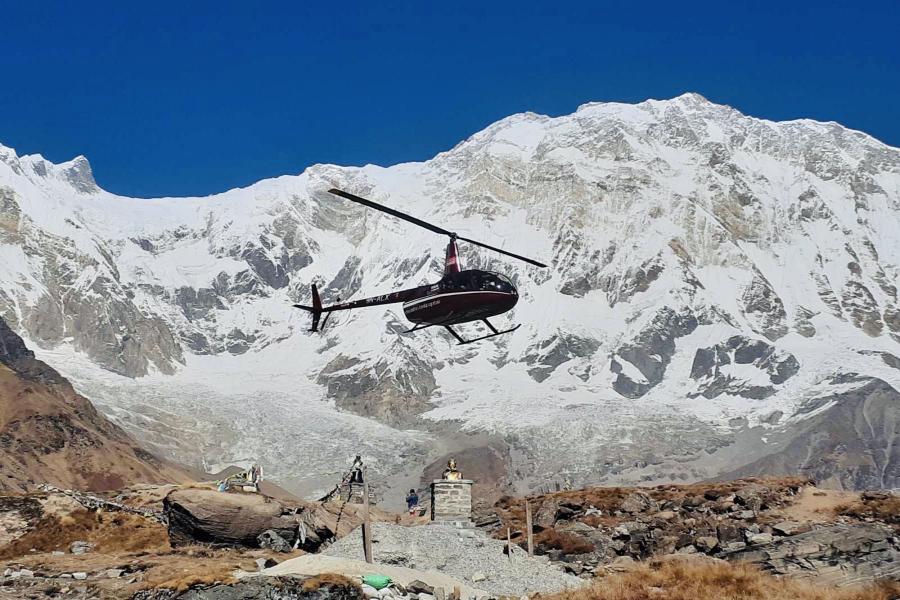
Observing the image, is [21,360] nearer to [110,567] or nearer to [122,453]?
[122,453]

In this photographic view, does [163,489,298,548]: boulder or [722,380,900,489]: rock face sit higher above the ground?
[722,380,900,489]: rock face

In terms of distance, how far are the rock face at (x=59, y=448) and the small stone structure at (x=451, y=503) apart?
77.1 m

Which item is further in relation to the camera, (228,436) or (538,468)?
(228,436)

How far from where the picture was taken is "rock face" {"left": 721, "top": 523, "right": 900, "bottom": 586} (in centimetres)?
2808

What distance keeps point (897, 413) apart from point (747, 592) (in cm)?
17992

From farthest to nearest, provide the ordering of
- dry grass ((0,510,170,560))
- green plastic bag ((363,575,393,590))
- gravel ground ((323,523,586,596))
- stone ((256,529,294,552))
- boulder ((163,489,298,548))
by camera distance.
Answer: dry grass ((0,510,170,560)) → stone ((256,529,294,552)) → boulder ((163,489,298,548)) → gravel ground ((323,523,586,596)) → green plastic bag ((363,575,393,590))

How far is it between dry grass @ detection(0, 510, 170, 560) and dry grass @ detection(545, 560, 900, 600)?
16.8 meters

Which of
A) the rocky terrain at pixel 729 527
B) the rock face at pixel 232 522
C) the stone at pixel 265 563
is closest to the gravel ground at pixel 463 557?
the rocky terrain at pixel 729 527

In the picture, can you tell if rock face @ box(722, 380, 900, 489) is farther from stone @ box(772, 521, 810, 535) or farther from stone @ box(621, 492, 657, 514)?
stone @ box(772, 521, 810, 535)

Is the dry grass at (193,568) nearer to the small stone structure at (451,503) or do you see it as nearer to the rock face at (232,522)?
the rock face at (232,522)

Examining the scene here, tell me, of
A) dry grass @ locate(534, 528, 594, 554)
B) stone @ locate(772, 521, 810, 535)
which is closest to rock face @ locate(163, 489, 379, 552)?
dry grass @ locate(534, 528, 594, 554)

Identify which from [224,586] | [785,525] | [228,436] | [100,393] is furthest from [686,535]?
[100,393]

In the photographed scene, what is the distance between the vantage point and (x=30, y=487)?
106812mm

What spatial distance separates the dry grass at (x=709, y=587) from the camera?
82.5 ft
